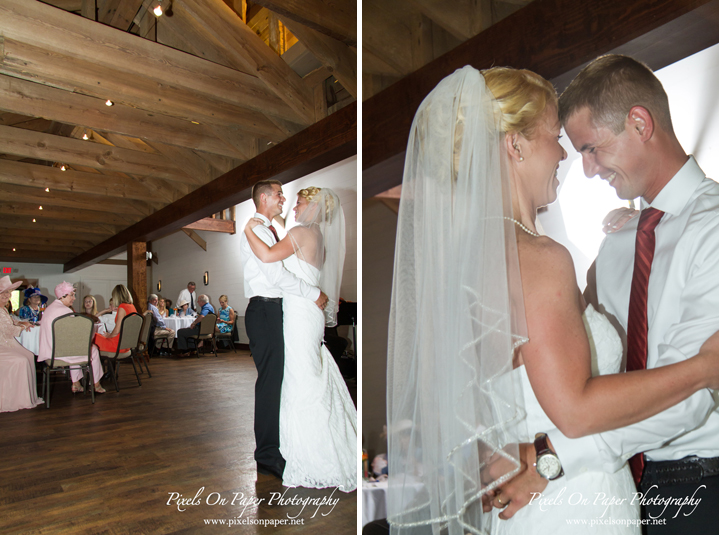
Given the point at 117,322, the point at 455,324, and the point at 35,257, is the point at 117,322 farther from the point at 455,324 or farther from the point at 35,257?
the point at 35,257

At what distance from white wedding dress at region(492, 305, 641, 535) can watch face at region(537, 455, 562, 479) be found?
0.07 feet

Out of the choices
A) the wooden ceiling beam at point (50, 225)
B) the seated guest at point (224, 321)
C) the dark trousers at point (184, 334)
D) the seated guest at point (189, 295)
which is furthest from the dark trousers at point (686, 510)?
the wooden ceiling beam at point (50, 225)

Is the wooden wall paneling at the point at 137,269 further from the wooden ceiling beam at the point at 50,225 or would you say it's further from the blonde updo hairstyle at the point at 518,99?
the blonde updo hairstyle at the point at 518,99

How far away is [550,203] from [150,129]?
192 inches

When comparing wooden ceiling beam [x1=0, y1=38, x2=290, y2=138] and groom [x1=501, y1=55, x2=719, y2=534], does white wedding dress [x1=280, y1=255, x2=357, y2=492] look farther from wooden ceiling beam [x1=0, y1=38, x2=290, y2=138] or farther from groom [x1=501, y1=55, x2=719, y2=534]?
wooden ceiling beam [x1=0, y1=38, x2=290, y2=138]

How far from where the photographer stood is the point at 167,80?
390cm

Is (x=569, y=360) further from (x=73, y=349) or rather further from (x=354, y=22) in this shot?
(x=73, y=349)

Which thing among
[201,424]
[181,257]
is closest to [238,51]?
[201,424]

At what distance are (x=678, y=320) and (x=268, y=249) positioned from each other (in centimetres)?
173

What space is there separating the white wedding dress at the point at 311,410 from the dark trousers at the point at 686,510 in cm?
142

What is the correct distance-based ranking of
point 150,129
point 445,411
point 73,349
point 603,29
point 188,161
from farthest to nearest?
point 188,161, point 150,129, point 73,349, point 603,29, point 445,411

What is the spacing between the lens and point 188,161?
6.29m

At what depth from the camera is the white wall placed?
6645mm

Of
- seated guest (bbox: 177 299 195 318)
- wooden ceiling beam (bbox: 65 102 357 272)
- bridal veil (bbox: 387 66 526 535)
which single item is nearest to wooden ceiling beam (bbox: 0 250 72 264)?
seated guest (bbox: 177 299 195 318)
